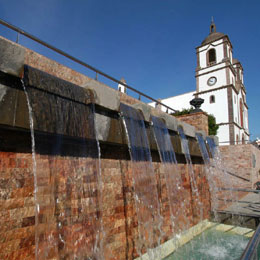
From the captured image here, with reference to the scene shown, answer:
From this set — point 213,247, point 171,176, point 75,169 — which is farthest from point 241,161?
point 75,169

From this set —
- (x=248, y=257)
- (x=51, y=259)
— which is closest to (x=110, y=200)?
(x=51, y=259)

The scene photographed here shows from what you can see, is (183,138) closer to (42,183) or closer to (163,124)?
(163,124)

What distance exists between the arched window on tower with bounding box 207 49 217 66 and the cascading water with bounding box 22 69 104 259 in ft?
110

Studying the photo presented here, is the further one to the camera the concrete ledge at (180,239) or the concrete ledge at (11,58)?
the concrete ledge at (180,239)

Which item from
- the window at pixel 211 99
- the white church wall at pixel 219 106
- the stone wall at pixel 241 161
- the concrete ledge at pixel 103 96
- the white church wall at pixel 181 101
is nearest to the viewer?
the concrete ledge at pixel 103 96

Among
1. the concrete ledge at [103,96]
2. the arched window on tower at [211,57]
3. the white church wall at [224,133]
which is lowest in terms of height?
the concrete ledge at [103,96]

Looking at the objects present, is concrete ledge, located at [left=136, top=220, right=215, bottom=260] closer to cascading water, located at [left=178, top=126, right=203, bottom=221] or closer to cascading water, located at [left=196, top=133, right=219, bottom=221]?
cascading water, located at [left=178, top=126, right=203, bottom=221]

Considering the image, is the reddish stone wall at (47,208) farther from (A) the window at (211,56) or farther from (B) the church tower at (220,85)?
(A) the window at (211,56)

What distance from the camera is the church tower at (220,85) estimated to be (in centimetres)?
2886

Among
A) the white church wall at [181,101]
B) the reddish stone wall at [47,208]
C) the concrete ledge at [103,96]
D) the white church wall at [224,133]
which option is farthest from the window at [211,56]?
the concrete ledge at [103,96]

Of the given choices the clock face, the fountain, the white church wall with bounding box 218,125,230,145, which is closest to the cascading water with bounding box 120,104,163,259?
the fountain

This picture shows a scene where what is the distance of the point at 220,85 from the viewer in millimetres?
29984

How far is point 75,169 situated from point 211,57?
3497 cm

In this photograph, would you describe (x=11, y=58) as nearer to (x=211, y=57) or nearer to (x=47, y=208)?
(x=47, y=208)
